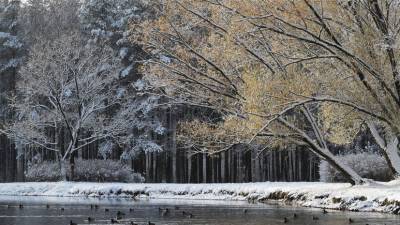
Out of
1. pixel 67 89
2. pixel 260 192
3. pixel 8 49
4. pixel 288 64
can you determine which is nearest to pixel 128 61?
pixel 67 89

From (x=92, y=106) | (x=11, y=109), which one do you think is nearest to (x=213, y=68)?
(x=92, y=106)

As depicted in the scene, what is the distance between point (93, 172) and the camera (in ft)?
159

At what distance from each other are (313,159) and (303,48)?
3148 cm

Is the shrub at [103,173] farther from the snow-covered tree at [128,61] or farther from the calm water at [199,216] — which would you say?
the calm water at [199,216]

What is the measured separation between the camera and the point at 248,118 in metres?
23.3

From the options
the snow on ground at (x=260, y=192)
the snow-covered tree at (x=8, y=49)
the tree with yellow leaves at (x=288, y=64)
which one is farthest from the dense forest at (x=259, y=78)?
the snow-covered tree at (x=8, y=49)

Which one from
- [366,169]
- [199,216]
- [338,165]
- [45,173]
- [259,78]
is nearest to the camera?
[199,216]

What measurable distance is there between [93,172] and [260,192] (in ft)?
62.3

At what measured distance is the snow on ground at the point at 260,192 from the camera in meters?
24.1

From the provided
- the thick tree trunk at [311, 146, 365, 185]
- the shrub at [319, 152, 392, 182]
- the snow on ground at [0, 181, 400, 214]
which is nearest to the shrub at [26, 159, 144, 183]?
the snow on ground at [0, 181, 400, 214]

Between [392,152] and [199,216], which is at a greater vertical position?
[392,152]

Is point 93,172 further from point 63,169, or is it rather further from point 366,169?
point 366,169

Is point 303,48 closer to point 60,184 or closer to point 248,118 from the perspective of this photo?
point 248,118

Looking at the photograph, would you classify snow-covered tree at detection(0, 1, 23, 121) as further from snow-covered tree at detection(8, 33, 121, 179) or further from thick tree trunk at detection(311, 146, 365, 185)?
thick tree trunk at detection(311, 146, 365, 185)
